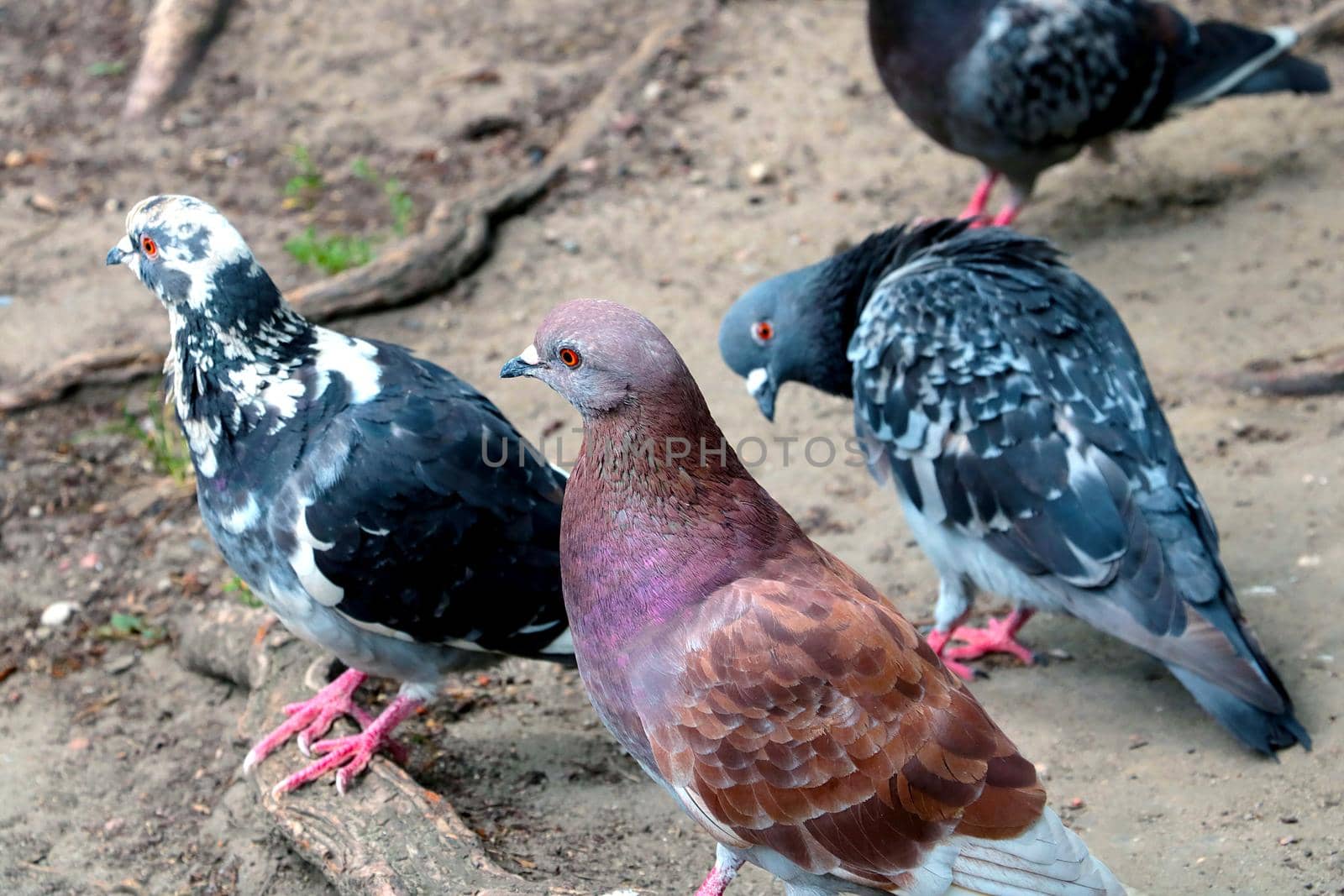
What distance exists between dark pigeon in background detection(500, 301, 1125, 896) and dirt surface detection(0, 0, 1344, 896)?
2.69 ft

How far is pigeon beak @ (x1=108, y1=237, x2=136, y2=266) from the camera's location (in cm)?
389

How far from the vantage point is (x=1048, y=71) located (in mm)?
6785

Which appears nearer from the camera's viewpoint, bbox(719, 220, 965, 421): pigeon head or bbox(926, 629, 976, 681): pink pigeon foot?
bbox(926, 629, 976, 681): pink pigeon foot

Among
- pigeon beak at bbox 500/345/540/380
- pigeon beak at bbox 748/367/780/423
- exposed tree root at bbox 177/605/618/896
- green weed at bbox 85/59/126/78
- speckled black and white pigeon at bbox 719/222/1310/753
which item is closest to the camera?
pigeon beak at bbox 500/345/540/380

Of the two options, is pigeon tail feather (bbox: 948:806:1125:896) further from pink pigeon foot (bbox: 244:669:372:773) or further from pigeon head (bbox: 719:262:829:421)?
pigeon head (bbox: 719:262:829:421)

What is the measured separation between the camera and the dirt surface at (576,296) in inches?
156

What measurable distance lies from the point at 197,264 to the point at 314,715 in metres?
1.45

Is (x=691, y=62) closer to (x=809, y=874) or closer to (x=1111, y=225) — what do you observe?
(x=1111, y=225)

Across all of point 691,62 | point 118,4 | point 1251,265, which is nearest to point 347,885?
point 1251,265

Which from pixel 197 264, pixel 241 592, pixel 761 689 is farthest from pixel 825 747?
pixel 241 592

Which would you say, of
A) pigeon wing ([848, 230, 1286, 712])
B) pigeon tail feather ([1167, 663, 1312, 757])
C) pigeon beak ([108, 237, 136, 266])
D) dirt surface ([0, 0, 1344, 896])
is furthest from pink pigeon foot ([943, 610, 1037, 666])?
pigeon beak ([108, 237, 136, 266])

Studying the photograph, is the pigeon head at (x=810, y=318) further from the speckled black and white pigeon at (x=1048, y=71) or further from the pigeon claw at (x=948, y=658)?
the speckled black and white pigeon at (x=1048, y=71)

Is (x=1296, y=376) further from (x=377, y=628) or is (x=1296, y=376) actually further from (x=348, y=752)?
(x=348, y=752)

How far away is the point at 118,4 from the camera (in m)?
9.76
